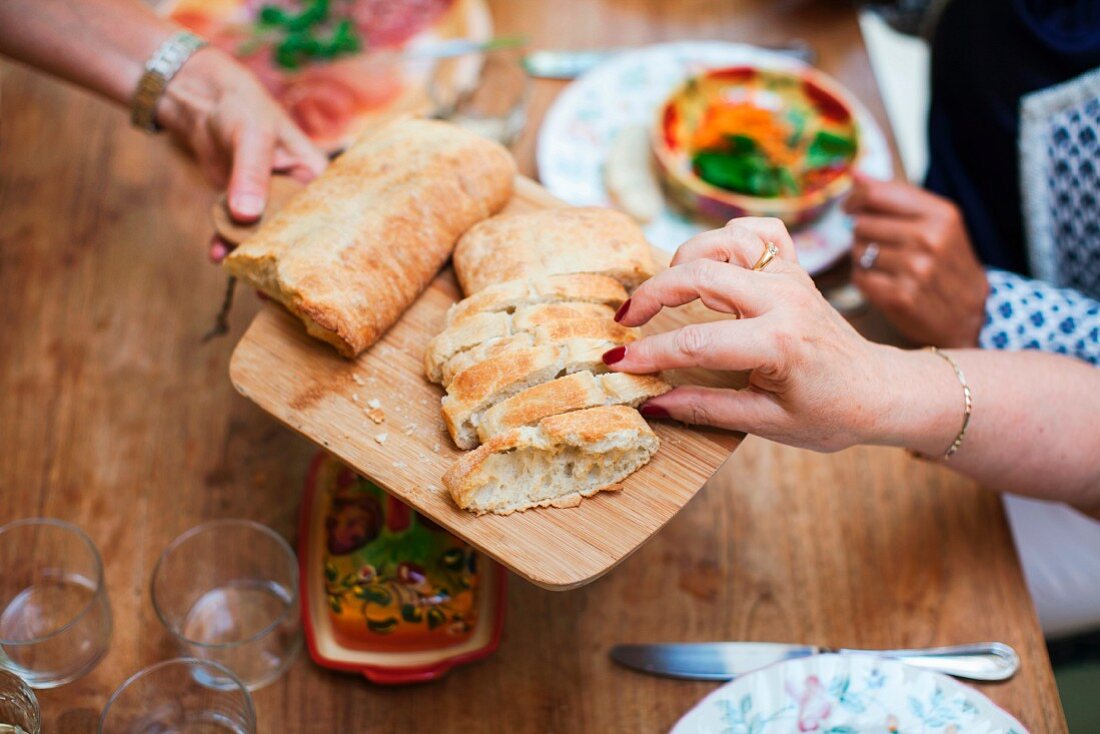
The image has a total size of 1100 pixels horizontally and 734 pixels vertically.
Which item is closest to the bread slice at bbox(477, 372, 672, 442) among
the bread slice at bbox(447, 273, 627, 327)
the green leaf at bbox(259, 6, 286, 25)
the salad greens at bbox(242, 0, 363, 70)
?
the bread slice at bbox(447, 273, 627, 327)

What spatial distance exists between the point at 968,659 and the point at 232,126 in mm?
1600

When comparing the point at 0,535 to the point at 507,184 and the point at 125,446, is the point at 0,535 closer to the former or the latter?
the point at 125,446

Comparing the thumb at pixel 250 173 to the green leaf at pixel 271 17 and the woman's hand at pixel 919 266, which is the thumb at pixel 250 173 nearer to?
the green leaf at pixel 271 17

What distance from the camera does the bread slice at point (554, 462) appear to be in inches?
46.2

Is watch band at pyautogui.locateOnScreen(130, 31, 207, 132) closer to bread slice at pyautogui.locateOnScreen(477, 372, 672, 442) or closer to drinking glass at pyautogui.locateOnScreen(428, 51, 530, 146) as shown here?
drinking glass at pyautogui.locateOnScreen(428, 51, 530, 146)

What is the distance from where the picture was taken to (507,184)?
154cm

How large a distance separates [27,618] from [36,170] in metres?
1.08

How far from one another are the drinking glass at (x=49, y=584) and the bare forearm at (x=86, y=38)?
86cm

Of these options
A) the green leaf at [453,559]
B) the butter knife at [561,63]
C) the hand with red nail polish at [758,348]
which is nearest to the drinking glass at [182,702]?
the green leaf at [453,559]

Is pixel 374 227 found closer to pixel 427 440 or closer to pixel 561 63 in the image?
pixel 427 440

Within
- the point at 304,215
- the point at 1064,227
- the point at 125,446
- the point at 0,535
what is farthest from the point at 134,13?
the point at 1064,227

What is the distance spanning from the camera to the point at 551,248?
1378mm

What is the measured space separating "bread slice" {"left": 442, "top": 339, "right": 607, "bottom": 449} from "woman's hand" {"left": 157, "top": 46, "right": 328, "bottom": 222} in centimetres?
58

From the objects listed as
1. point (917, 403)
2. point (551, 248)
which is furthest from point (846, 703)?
point (551, 248)
